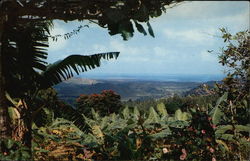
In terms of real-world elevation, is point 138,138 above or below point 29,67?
below

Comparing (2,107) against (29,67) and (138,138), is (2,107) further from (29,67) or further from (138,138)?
(138,138)

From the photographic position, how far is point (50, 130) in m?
5.91

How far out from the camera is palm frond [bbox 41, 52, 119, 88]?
4562mm

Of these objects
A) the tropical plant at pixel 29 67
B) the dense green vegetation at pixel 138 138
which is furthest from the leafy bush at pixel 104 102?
the tropical plant at pixel 29 67

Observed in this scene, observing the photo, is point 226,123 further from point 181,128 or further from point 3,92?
point 3,92

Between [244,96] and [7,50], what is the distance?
4.16 metres

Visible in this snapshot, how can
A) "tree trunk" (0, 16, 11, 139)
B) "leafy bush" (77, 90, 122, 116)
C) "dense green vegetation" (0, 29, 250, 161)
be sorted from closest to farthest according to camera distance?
1. "tree trunk" (0, 16, 11, 139)
2. "dense green vegetation" (0, 29, 250, 161)
3. "leafy bush" (77, 90, 122, 116)

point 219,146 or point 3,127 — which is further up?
point 3,127

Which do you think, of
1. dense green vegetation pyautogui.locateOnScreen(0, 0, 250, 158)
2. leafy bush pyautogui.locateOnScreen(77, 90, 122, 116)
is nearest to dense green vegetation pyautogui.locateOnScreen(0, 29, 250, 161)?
dense green vegetation pyautogui.locateOnScreen(0, 0, 250, 158)

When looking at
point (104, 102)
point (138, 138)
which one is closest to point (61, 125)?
point (138, 138)

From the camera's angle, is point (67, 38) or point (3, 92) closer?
point (3, 92)

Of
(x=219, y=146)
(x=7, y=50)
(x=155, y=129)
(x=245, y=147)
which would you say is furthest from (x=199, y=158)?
(x=7, y=50)

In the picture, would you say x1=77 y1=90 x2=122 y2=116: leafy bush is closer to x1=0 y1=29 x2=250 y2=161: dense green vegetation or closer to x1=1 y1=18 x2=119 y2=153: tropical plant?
x1=0 y1=29 x2=250 y2=161: dense green vegetation

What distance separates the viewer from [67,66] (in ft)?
15.7
